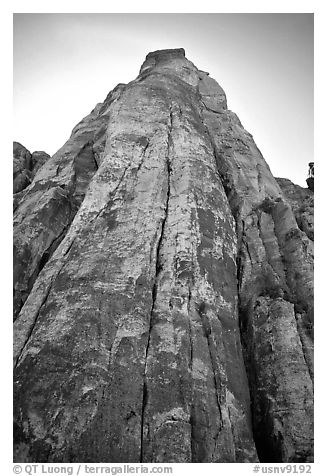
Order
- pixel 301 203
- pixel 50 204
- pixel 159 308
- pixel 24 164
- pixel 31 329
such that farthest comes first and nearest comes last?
pixel 24 164 → pixel 301 203 → pixel 50 204 → pixel 159 308 → pixel 31 329

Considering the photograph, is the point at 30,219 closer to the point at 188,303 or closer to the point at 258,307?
the point at 188,303

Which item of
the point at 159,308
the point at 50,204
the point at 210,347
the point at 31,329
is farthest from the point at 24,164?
the point at 210,347

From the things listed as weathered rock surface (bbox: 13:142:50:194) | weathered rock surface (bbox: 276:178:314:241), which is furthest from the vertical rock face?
weathered rock surface (bbox: 13:142:50:194)

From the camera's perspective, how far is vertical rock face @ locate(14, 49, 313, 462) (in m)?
16.4

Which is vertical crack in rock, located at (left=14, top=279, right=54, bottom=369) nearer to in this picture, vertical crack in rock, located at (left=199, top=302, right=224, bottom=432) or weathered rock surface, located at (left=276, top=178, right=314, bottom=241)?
vertical crack in rock, located at (left=199, top=302, right=224, bottom=432)

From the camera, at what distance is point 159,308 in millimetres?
20094

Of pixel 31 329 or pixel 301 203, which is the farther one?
pixel 301 203

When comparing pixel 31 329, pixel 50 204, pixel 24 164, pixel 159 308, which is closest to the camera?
pixel 31 329

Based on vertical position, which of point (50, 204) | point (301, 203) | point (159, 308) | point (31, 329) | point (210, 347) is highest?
point (301, 203)

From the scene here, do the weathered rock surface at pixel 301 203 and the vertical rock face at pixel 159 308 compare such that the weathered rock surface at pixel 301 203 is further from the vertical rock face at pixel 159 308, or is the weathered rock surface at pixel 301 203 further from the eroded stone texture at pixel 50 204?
the eroded stone texture at pixel 50 204

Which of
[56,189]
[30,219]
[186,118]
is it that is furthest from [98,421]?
[186,118]

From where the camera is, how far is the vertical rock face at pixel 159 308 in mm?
16438

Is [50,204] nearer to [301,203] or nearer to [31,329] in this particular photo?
[31,329]

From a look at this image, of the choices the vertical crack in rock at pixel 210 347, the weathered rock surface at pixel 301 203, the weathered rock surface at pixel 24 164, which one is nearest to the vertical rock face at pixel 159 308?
the vertical crack in rock at pixel 210 347
